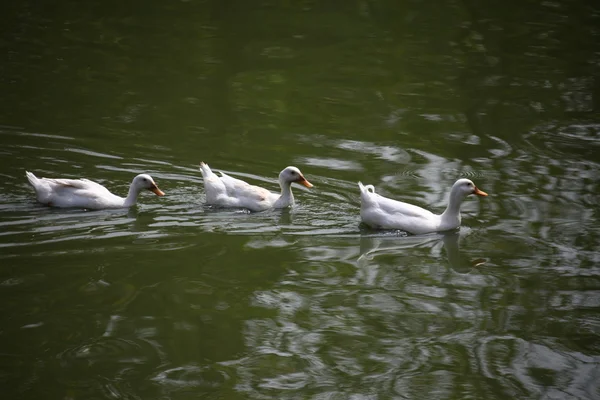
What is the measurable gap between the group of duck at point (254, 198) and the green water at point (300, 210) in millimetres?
Result: 137

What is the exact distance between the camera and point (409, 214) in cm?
993

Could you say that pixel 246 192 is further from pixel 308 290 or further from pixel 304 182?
pixel 308 290

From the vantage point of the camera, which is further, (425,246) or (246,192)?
(246,192)

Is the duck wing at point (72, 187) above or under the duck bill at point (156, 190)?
above

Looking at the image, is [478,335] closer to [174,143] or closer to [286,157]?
[286,157]

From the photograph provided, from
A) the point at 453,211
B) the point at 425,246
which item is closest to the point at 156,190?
the point at 425,246

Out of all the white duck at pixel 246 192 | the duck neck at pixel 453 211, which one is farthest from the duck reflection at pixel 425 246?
the white duck at pixel 246 192

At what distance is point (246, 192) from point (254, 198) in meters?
0.11

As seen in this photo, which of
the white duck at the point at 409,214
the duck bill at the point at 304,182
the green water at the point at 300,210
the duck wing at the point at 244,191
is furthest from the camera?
the duck bill at the point at 304,182

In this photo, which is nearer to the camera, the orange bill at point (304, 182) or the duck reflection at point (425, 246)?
the duck reflection at point (425, 246)

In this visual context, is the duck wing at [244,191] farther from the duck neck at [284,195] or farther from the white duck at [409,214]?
the white duck at [409,214]

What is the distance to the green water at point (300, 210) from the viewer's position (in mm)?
7141

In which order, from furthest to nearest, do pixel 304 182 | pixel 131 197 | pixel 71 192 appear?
pixel 304 182
pixel 131 197
pixel 71 192

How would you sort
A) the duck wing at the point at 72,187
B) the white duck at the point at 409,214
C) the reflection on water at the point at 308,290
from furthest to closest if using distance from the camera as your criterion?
the duck wing at the point at 72,187 → the white duck at the point at 409,214 → the reflection on water at the point at 308,290
